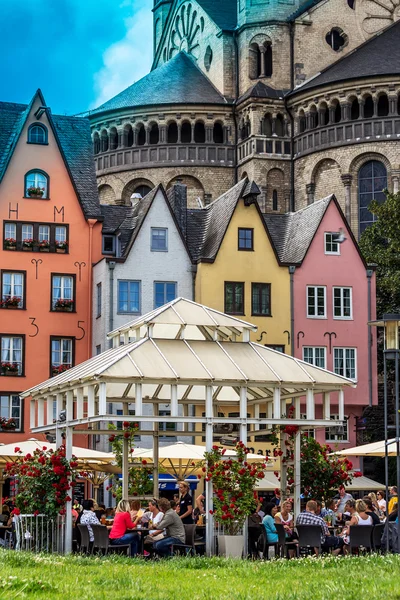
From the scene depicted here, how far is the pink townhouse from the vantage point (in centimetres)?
5781

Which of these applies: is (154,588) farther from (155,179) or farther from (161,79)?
(161,79)

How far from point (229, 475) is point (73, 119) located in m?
38.6

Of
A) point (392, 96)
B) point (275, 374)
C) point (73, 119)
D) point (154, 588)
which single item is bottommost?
point (154, 588)

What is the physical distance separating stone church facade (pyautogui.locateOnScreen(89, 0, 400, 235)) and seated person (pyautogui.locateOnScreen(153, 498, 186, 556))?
5349 centimetres

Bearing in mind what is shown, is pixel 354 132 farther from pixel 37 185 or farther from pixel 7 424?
pixel 7 424

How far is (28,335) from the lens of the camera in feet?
181

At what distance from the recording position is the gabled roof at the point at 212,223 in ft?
189

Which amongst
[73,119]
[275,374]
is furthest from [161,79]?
[275,374]

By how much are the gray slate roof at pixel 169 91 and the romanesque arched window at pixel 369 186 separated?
37.6ft

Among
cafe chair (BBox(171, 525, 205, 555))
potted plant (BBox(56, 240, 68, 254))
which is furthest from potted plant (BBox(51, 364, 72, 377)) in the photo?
cafe chair (BBox(171, 525, 205, 555))

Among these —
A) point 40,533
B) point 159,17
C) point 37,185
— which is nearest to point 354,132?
point 37,185

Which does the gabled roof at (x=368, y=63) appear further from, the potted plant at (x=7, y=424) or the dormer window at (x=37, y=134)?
the potted plant at (x=7, y=424)

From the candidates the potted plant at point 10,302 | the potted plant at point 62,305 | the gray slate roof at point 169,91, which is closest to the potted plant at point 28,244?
the potted plant at point 10,302

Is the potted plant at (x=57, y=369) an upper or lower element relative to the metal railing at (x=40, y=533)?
upper
